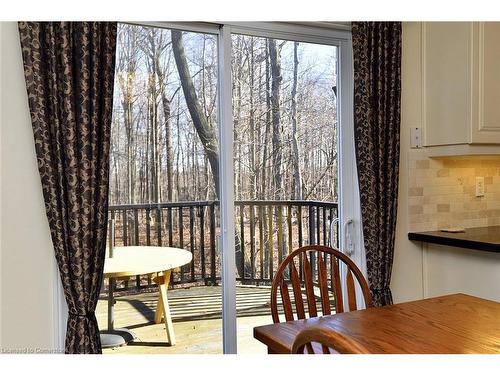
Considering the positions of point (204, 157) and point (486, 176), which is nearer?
point (204, 157)

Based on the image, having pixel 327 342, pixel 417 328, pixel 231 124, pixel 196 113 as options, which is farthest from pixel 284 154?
pixel 327 342

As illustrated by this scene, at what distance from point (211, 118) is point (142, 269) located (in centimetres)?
81

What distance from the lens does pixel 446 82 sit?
2.70 m

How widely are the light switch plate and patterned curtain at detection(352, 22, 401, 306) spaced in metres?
0.17

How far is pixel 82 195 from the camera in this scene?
6.49 ft

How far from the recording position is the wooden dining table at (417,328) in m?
1.32

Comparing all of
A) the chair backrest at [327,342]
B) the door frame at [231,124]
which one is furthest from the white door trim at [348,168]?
the chair backrest at [327,342]

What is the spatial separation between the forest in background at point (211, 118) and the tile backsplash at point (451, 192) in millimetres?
526

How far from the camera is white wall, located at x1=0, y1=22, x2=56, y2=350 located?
76.0 inches

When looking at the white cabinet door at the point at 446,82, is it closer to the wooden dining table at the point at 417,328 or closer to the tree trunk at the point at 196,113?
the wooden dining table at the point at 417,328

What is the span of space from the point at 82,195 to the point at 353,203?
149cm

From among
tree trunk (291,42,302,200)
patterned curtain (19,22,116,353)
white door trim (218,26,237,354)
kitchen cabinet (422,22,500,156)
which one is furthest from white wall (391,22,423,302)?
patterned curtain (19,22,116,353)
